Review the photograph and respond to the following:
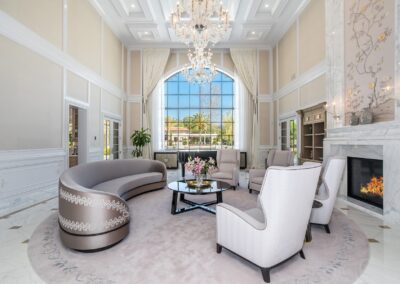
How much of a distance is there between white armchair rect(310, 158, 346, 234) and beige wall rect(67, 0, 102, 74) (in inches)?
235

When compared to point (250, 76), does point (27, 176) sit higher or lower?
lower

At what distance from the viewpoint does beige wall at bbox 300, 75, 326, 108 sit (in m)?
5.57

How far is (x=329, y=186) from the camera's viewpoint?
305 centimetres

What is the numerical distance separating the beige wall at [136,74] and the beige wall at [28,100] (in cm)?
433

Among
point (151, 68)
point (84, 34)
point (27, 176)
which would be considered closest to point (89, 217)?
point (27, 176)

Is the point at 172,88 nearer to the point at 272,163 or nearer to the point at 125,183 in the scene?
the point at 272,163

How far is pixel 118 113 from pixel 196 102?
3.39m

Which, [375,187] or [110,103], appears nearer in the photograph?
[375,187]

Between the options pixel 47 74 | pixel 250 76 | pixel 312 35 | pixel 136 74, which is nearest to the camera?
pixel 47 74

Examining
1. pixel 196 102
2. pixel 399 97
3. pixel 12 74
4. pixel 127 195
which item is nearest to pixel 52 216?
pixel 127 195

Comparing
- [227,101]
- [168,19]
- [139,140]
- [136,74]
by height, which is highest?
[168,19]

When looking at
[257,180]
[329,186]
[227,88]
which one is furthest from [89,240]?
[227,88]

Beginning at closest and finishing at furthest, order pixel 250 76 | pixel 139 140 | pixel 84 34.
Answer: pixel 84 34 → pixel 139 140 → pixel 250 76

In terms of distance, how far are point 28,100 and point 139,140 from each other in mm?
4627
